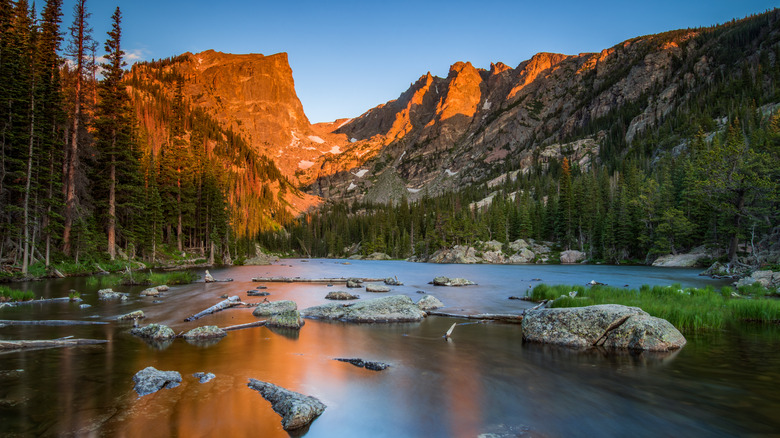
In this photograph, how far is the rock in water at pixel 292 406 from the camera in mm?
6453

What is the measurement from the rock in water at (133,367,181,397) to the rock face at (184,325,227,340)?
448cm

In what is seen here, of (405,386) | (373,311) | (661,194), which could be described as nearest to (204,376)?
(405,386)

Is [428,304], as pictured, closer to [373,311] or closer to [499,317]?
[373,311]

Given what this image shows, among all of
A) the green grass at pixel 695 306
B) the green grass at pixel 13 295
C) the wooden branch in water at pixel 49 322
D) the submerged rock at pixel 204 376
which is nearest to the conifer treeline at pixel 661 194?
the green grass at pixel 695 306

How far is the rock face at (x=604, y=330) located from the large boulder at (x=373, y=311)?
5.82 metres

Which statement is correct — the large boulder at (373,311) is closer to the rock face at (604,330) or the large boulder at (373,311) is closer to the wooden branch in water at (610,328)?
the rock face at (604,330)

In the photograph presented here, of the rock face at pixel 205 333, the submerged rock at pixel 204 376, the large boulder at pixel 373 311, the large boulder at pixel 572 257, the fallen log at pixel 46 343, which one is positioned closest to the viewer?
the submerged rock at pixel 204 376

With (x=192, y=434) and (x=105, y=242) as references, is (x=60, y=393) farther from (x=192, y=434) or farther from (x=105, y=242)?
(x=105, y=242)

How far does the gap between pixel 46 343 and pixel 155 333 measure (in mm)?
2911

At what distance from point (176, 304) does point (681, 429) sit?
23.2 m

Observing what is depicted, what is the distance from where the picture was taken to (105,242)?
38.4 m

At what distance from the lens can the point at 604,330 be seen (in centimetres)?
1178

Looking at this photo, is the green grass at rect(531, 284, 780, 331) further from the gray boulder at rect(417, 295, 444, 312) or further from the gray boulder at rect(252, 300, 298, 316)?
the gray boulder at rect(252, 300, 298, 316)

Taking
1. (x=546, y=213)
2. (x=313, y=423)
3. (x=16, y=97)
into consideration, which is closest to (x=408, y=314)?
(x=313, y=423)
